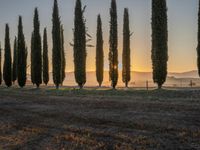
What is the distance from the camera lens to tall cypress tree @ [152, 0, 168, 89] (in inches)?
1303

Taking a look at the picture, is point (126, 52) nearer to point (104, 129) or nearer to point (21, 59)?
point (21, 59)

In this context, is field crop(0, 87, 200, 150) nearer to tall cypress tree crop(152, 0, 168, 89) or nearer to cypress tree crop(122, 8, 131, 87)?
tall cypress tree crop(152, 0, 168, 89)

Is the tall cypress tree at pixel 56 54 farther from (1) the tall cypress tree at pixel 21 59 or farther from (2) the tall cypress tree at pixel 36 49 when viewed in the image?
(1) the tall cypress tree at pixel 21 59

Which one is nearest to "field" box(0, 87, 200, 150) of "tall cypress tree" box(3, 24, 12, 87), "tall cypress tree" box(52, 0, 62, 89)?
"tall cypress tree" box(52, 0, 62, 89)

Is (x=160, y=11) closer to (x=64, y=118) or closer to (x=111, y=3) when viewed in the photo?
(x=111, y=3)

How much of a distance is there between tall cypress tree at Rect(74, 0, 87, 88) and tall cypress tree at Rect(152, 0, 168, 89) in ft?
36.5

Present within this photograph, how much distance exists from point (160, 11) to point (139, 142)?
25.7m

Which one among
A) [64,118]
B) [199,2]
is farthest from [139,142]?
[199,2]

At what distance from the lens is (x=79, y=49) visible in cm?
4194

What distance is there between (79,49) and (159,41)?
12137 mm

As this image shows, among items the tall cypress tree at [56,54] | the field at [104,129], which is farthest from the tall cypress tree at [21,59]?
the field at [104,129]

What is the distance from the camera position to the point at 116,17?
43.9 metres

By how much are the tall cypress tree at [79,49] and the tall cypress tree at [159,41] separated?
11.1m

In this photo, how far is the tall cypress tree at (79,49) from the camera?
4194cm
